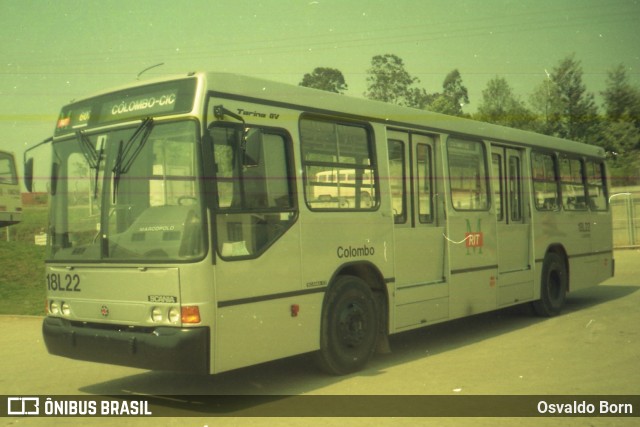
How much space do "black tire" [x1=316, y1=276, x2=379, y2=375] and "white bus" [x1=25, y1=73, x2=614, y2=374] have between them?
2 centimetres

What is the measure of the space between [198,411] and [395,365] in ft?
9.18

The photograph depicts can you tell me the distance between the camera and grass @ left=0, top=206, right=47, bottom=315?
16078 millimetres

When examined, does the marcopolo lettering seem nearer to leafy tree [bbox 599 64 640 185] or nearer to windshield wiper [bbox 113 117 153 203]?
windshield wiper [bbox 113 117 153 203]

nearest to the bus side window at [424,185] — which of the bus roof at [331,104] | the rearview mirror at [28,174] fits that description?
the bus roof at [331,104]

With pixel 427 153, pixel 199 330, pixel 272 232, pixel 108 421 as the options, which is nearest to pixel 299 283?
pixel 272 232

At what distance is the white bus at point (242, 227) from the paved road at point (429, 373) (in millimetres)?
489

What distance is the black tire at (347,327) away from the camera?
7.96 m

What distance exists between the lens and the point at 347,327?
8.23 m

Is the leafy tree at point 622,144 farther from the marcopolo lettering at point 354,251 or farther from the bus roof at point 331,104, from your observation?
the marcopolo lettering at point 354,251

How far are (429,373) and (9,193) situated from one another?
25172mm

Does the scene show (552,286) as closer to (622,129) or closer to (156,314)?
(156,314)

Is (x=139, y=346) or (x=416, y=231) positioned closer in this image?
(x=139, y=346)

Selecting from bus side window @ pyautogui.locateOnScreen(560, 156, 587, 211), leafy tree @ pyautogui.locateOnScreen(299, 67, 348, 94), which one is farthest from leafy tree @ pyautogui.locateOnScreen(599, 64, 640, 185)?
bus side window @ pyautogui.locateOnScreen(560, 156, 587, 211)

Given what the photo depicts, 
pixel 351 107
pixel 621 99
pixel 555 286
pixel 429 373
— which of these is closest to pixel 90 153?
pixel 351 107
